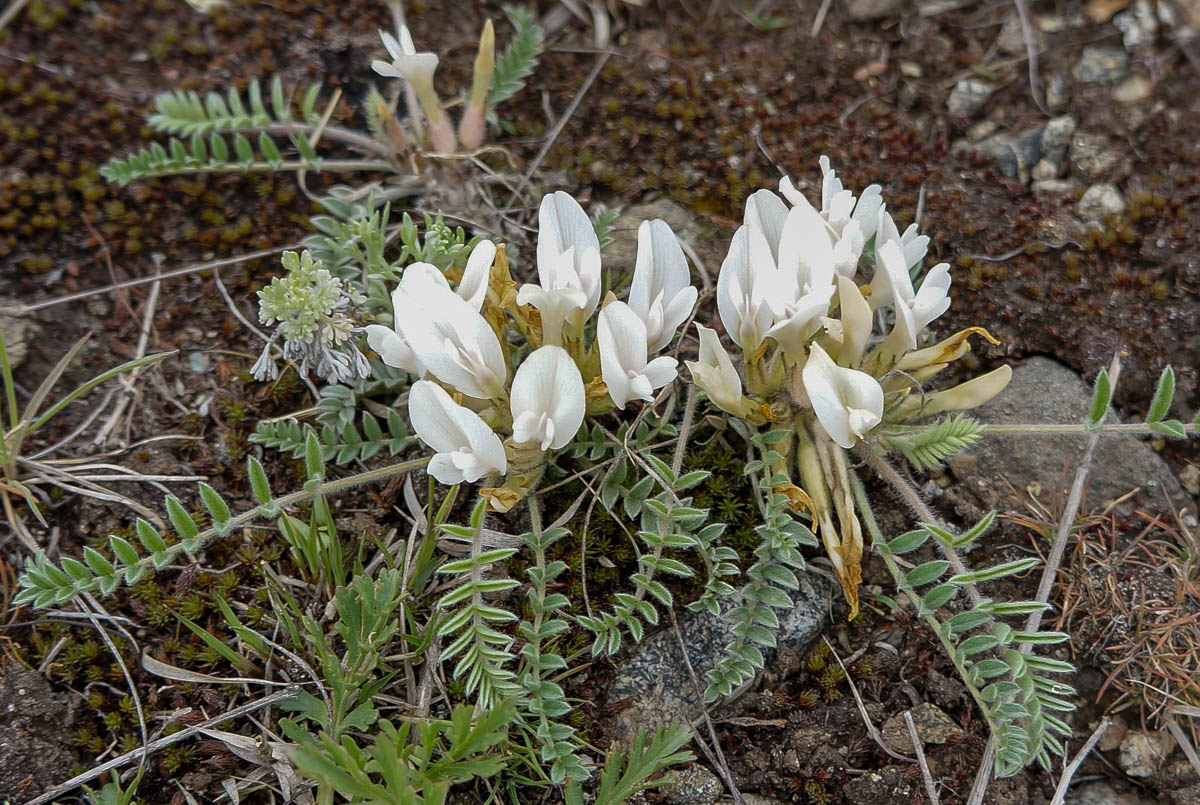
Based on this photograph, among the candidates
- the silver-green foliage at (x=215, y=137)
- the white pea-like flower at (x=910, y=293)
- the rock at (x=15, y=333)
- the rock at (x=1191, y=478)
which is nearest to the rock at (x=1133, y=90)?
the rock at (x=1191, y=478)

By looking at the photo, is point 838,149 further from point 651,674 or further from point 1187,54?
point 651,674

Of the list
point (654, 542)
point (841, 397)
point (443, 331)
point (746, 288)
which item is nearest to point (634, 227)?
point (746, 288)

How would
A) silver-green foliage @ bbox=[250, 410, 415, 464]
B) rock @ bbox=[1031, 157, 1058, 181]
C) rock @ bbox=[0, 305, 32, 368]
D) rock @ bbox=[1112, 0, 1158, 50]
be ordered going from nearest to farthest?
1. silver-green foliage @ bbox=[250, 410, 415, 464]
2. rock @ bbox=[0, 305, 32, 368]
3. rock @ bbox=[1031, 157, 1058, 181]
4. rock @ bbox=[1112, 0, 1158, 50]

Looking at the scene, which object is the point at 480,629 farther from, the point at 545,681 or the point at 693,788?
the point at 693,788

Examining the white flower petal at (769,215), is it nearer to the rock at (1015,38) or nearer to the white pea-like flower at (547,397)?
the white pea-like flower at (547,397)

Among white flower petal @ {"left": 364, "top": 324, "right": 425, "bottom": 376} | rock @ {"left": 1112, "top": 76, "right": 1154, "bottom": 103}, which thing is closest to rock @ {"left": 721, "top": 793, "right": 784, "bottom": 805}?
white flower petal @ {"left": 364, "top": 324, "right": 425, "bottom": 376}

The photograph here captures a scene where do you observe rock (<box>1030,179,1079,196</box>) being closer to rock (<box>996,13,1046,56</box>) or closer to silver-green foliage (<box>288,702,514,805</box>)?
rock (<box>996,13,1046,56</box>)

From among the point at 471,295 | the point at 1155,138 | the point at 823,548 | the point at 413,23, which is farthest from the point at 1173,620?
the point at 413,23
